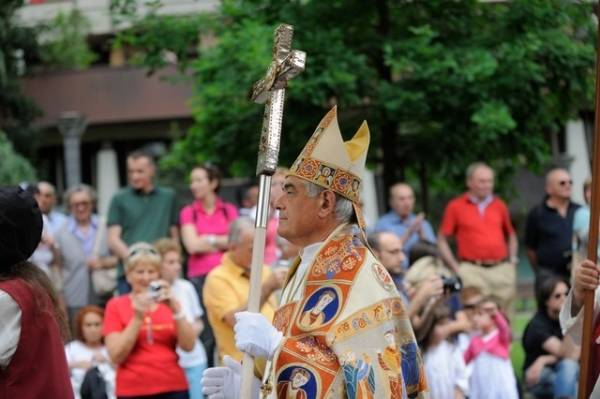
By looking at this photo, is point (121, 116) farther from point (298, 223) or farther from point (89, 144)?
point (298, 223)

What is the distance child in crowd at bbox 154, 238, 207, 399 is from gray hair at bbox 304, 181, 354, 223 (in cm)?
337

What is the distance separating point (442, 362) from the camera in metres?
8.81

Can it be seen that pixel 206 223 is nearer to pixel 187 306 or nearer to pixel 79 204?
pixel 79 204

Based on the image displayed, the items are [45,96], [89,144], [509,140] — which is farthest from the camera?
[89,144]

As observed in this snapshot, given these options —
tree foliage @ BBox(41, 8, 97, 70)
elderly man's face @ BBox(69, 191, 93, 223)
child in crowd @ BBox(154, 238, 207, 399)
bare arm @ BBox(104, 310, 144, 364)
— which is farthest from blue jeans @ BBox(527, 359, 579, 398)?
tree foliage @ BBox(41, 8, 97, 70)

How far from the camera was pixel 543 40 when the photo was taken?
1241 centimetres

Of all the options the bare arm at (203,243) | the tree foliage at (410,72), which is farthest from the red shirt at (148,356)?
the tree foliage at (410,72)

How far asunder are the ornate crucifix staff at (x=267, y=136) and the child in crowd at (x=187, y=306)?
11.3ft

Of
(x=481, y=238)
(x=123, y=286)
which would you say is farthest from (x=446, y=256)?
(x=123, y=286)

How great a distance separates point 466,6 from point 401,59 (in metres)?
1.07

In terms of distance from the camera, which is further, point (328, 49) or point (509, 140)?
point (509, 140)

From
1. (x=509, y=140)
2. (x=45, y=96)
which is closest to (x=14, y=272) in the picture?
(x=509, y=140)

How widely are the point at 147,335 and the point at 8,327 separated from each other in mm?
3320

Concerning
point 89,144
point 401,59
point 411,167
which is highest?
point 401,59
